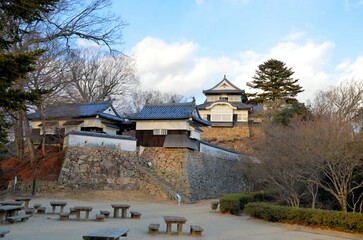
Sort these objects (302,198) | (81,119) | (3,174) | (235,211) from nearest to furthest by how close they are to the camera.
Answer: (235,211) < (302,198) < (3,174) < (81,119)

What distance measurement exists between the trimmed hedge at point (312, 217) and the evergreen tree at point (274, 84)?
24884mm

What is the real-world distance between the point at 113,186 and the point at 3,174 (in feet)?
24.2

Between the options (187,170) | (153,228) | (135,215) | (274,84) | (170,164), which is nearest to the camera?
(153,228)

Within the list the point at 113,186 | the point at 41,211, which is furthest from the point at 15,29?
the point at 113,186

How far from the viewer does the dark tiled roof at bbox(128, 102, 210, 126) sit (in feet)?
77.6

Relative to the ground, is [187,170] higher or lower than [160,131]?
lower

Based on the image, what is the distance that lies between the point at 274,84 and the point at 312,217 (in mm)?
28128

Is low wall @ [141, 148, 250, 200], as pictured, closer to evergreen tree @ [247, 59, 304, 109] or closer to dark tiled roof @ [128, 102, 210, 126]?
Answer: dark tiled roof @ [128, 102, 210, 126]

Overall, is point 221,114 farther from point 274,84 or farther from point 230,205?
point 230,205

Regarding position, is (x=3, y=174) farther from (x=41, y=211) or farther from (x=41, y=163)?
(x=41, y=211)

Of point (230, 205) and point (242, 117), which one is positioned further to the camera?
point (242, 117)

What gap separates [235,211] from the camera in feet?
52.9

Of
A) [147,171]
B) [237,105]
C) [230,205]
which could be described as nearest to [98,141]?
[147,171]

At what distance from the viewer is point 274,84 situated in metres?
38.7
